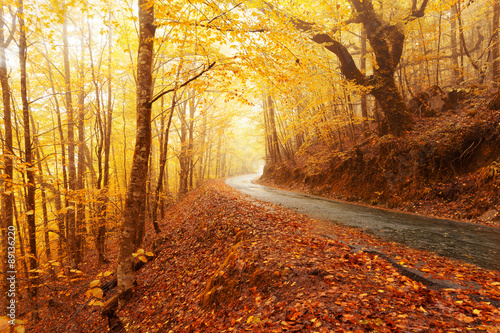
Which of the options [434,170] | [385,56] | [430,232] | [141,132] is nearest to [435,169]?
[434,170]

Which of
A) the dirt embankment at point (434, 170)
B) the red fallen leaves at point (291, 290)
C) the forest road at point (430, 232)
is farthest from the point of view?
the dirt embankment at point (434, 170)

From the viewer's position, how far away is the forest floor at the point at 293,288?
2.82 metres

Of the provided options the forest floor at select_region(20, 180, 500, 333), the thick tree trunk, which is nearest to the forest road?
the forest floor at select_region(20, 180, 500, 333)

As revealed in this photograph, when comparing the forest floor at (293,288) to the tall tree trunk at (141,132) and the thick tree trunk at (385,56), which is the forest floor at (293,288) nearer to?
the tall tree trunk at (141,132)

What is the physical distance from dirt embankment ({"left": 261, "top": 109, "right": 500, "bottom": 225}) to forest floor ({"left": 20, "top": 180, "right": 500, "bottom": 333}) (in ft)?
14.1

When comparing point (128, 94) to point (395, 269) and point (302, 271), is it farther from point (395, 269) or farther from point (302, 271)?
point (395, 269)

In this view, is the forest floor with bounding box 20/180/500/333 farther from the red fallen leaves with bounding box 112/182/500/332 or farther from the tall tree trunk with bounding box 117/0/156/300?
the tall tree trunk with bounding box 117/0/156/300

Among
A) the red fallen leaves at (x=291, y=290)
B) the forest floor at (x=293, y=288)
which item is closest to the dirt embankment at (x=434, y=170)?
the forest floor at (x=293, y=288)

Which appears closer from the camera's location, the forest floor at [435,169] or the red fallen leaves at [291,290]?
the red fallen leaves at [291,290]

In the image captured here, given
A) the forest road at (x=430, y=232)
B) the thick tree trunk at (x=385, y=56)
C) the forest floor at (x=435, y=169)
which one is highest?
the thick tree trunk at (x=385, y=56)

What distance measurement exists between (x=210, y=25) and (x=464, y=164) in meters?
10.00

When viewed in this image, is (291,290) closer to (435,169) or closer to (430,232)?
(430,232)

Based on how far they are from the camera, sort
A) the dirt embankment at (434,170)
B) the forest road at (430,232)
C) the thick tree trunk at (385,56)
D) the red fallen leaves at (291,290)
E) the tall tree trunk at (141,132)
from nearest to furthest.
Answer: the red fallen leaves at (291,290) < the forest road at (430,232) < the tall tree trunk at (141,132) < the dirt embankment at (434,170) < the thick tree trunk at (385,56)

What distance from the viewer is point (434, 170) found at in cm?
917
